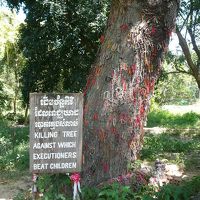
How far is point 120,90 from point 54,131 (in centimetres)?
140

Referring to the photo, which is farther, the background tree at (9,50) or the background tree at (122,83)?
the background tree at (9,50)

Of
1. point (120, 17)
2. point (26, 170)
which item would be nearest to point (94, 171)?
point (120, 17)

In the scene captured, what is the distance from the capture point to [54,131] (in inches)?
195

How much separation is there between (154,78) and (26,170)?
4.49m

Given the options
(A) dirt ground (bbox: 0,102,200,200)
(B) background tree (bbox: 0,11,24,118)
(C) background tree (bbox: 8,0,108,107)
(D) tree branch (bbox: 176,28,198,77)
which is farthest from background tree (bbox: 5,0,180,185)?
(B) background tree (bbox: 0,11,24,118)

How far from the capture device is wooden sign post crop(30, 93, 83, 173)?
16.2 feet

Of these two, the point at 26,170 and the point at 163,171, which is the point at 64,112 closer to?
the point at 163,171

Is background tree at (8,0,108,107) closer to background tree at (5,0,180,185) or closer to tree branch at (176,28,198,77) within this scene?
tree branch at (176,28,198,77)

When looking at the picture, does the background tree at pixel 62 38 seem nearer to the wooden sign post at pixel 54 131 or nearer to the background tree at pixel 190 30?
the background tree at pixel 190 30

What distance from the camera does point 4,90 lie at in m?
26.4

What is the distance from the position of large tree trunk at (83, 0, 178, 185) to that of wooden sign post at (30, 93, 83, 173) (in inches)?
38.4

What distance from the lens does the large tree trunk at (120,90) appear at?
236 inches

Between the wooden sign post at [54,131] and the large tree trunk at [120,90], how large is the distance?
3.20 feet

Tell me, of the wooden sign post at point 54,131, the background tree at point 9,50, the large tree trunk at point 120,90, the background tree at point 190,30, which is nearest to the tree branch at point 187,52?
the background tree at point 190,30
